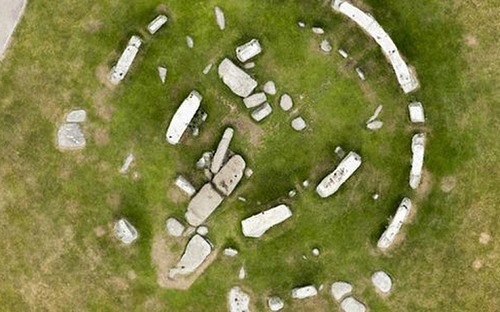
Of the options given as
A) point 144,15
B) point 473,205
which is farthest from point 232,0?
point 473,205

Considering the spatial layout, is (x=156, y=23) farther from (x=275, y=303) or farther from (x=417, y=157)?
(x=275, y=303)

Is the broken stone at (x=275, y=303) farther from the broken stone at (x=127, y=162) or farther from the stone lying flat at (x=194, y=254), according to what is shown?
the broken stone at (x=127, y=162)

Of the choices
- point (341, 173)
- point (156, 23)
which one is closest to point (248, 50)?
point (156, 23)

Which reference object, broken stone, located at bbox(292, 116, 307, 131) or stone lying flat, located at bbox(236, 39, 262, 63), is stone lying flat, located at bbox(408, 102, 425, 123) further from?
stone lying flat, located at bbox(236, 39, 262, 63)

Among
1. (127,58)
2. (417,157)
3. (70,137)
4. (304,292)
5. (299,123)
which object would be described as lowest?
(304,292)

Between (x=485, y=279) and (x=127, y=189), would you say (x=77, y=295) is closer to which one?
(x=127, y=189)

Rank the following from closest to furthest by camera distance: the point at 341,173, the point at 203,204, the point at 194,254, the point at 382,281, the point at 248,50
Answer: the point at 248,50, the point at 341,173, the point at 203,204, the point at 194,254, the point at 382,281
